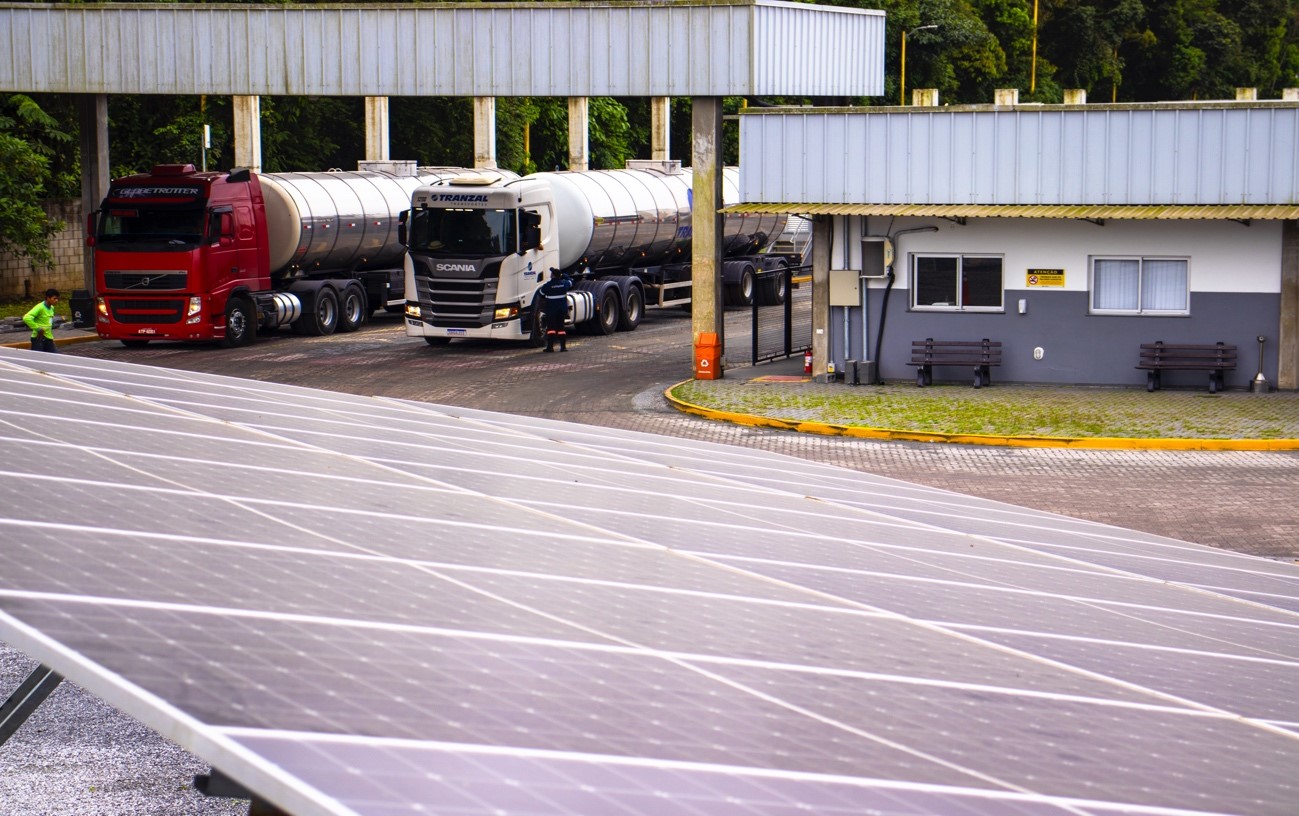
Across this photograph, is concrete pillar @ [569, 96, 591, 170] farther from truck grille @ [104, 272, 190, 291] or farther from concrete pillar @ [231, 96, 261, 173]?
truck grille @ [104, 272, 190, 291]

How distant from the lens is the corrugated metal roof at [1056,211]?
2523 cm

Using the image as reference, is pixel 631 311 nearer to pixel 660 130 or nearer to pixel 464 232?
pixel 464 232

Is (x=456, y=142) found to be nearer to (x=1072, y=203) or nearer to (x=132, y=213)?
(x=132, y=213)

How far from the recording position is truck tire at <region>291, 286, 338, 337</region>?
3744 centimetres

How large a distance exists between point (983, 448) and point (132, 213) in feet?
65.1

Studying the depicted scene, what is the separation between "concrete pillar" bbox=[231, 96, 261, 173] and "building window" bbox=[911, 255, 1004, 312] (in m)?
25.9

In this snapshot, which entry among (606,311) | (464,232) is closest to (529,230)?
(464,232)

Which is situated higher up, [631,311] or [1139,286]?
[1139,286]

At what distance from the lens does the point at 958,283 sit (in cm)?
2811

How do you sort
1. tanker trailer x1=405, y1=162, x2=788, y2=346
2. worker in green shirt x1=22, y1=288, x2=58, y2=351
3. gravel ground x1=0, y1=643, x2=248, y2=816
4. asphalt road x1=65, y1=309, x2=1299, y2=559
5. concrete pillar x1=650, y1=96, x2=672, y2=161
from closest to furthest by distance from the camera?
gravel ground x1=0, y1=643, x2=248, y2=816 → asphalt road x1=65, y1=309, x2=1299, y2=559 → worker in green shirt x1=22, y1=288, x2=58, y2=351 → tanker trailer x1=405, y1=162, x2=788, y2=346 → concrete pillar x1=650, y1=96, x2=672, y2=161

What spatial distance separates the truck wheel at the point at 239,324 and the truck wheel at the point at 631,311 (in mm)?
8568

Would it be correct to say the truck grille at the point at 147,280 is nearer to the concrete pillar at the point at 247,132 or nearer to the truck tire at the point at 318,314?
the truck tire at the point at 318,314

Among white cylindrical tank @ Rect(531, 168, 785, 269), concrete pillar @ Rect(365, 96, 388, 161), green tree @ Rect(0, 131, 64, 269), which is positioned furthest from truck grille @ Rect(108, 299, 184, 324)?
concrete pillar @ Rect(365, 96, 388, 161)

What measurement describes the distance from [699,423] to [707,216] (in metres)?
5.71
